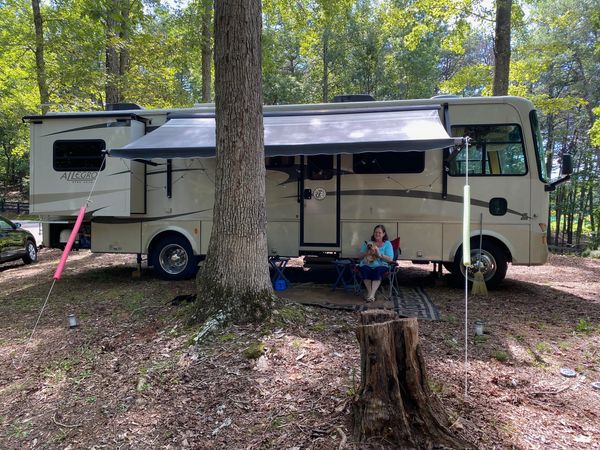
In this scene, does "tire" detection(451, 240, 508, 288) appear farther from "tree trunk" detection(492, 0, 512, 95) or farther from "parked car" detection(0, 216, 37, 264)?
"parked car" detection(0, 216, 37, 264)

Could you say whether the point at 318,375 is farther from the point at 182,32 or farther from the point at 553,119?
the point at 553,119

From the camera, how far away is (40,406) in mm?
3428

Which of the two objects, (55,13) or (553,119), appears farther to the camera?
(553,119)

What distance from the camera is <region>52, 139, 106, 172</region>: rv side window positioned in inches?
301

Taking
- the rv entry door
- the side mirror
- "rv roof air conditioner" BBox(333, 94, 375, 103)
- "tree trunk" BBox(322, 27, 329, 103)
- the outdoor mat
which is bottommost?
the outdoor mat

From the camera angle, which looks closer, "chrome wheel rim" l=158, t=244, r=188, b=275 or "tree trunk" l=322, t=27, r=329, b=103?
"chrome wheel rim" l=158, t=244, r=188, b=275

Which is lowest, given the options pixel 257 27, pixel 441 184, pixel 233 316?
pixel 233 316

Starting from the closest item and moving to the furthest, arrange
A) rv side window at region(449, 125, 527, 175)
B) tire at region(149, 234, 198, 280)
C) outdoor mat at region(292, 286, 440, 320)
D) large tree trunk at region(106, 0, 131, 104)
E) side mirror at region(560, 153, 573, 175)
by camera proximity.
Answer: outdoor mat at region(292, 286, 440, 320), side mirror at region(560, 153, 573, 175), rv side window at region(449, 125, 527, 175), tire at region(149, 234, 198, 280), large tree trunk at region(106, 0, 131, 104)

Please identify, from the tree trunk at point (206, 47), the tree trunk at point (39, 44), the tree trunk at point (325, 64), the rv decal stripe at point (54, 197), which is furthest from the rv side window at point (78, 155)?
the tree trunk at point (325, 64)

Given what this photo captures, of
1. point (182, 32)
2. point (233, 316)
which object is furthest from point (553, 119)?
point (233, 316)

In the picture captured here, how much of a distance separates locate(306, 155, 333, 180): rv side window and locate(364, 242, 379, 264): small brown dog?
1634mm

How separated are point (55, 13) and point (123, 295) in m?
10.2

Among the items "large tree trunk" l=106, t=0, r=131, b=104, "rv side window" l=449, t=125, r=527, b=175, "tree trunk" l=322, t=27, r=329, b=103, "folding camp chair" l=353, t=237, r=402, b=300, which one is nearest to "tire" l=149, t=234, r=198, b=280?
"folding camp chair" l=353, t=237, r=402, b=300

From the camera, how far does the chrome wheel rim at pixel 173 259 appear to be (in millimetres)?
7797
